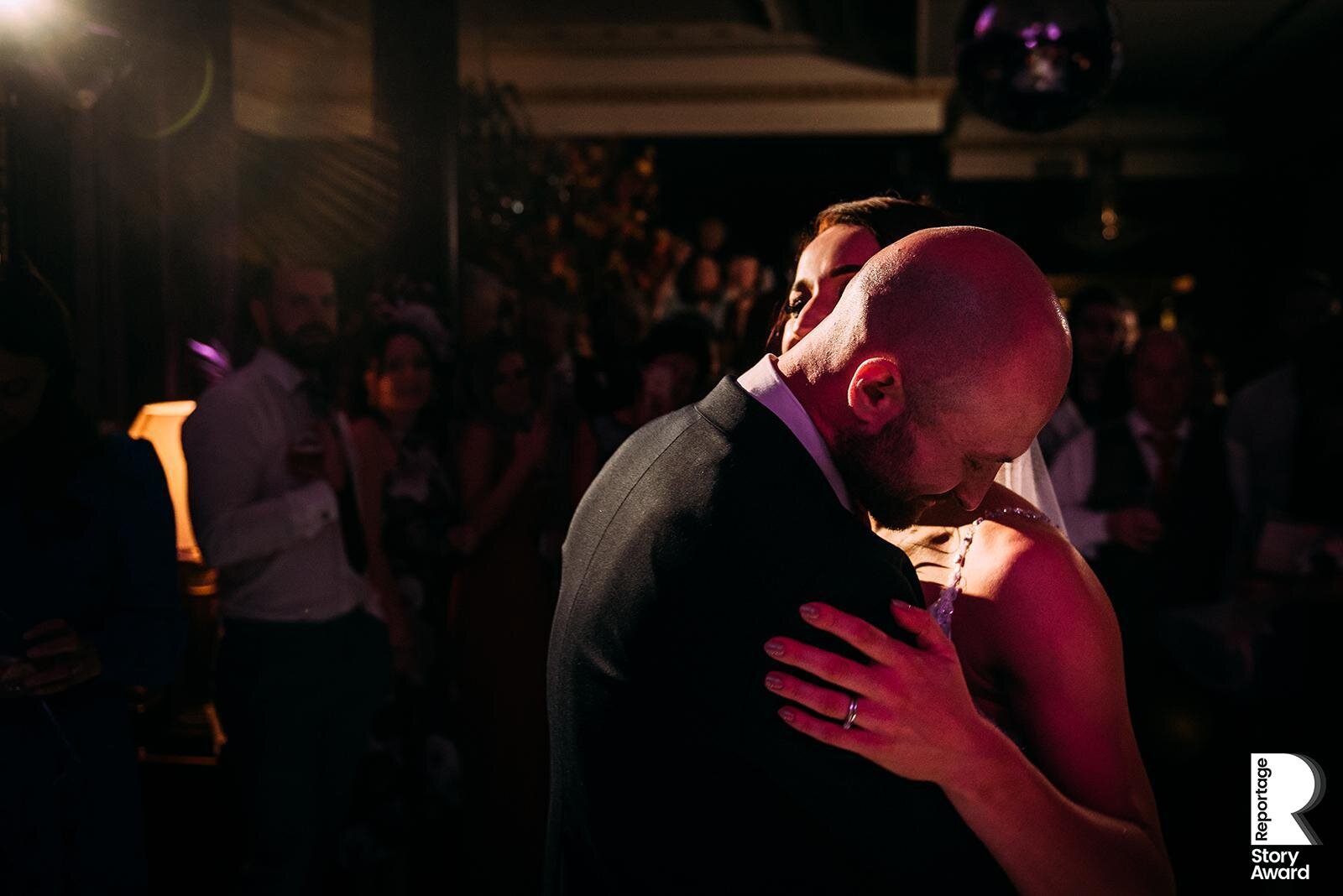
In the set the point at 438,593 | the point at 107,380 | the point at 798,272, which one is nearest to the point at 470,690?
the point at 438,593

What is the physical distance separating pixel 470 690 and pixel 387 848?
0.48 metres

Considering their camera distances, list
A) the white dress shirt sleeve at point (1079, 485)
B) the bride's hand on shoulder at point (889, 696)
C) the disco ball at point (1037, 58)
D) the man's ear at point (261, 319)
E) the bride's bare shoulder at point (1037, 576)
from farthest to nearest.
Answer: the white dress shirt sleeve at point (1079, 485) → the disco ball at point (1037, 58) → the man's ear at point (261, 319) → the bride's bare shoulder at point (1037, 576) → the bride's hand on shoulder at point (889, 696)

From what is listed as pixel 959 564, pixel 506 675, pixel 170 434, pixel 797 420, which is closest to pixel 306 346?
pixel 170 434

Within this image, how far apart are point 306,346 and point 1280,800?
9.16 ft

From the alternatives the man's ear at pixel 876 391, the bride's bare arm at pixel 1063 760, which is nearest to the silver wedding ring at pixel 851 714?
the bride's bare arm at pixel 1063 760

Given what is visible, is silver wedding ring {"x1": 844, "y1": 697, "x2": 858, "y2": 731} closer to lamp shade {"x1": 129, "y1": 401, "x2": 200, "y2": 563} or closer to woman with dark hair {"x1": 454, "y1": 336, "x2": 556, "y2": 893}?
lamp shade {"x1": 129, "y1": 401, "x2": 200, "y2": 563}

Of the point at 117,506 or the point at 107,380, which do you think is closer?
the point at 117,506

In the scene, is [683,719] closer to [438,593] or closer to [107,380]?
[438,593]

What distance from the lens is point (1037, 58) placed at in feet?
10.2

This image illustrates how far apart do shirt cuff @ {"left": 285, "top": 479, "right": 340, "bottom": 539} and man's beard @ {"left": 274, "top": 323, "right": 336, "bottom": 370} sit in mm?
326

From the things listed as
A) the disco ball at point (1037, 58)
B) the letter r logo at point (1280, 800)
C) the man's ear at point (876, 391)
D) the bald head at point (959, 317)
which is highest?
the disco ball at point (1037, 58)

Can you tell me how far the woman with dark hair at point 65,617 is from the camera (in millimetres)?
1647

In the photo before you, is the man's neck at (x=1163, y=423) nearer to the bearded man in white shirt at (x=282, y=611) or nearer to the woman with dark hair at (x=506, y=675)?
the woman with dark hair at (x=506, y=675)

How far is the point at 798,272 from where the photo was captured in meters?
1.82
